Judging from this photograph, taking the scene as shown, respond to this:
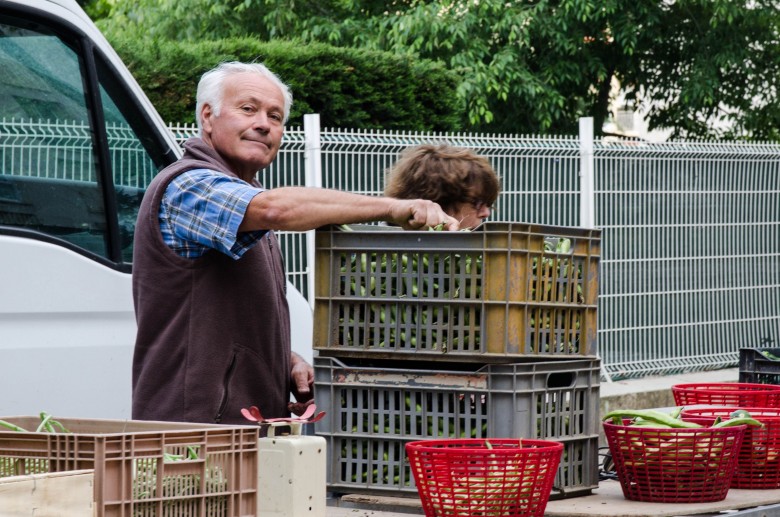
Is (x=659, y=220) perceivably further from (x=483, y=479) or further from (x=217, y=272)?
(x=483, y=479)

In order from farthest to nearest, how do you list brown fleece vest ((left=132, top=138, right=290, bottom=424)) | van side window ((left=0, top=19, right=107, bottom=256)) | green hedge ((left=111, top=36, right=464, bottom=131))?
1. green hedge ((left=111, top=36, right=464, bottom=131))
2. van side window ((left=0, top=19, right=107, bottom=256))
3. brown fleece vest ((left=132, top=138, right=290, bottom=424))

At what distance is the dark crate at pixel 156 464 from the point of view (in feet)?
7.15

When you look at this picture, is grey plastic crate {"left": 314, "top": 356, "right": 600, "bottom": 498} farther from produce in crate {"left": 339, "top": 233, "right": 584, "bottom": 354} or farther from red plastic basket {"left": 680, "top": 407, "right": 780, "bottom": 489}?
red plastic basket {"left": 680, "top": 407, "right": 780, "bottom": 489}

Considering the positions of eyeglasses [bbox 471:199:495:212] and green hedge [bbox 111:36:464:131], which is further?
green hedge [bbox 111:36:464:131]

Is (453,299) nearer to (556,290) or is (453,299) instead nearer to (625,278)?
(556,290)

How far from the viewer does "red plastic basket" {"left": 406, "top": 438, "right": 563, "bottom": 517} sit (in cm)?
292

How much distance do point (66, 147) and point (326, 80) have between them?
7.58 m

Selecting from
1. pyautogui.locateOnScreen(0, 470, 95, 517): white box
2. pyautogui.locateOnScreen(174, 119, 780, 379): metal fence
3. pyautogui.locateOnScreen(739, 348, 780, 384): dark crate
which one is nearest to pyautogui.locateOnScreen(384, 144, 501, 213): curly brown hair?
pyautogui.locateOnScreen(739, 348, 780, 384): dark crate

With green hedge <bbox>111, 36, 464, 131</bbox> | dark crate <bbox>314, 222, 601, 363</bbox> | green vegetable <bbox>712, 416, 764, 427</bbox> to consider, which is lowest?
green vegetable <bbox>712, 416, 764, 427</bbox>

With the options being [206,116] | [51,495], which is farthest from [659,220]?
[51,495]

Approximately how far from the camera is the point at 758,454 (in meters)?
3.61

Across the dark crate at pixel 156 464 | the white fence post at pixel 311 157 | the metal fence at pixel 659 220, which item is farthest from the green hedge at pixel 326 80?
the dark crate at pixel 156 464

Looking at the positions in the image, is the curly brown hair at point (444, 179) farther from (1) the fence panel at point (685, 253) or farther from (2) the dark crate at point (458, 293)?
(1) the fence panel at point (685, 253)

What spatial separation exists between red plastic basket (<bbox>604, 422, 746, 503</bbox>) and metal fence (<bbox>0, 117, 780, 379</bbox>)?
5.13 meters
